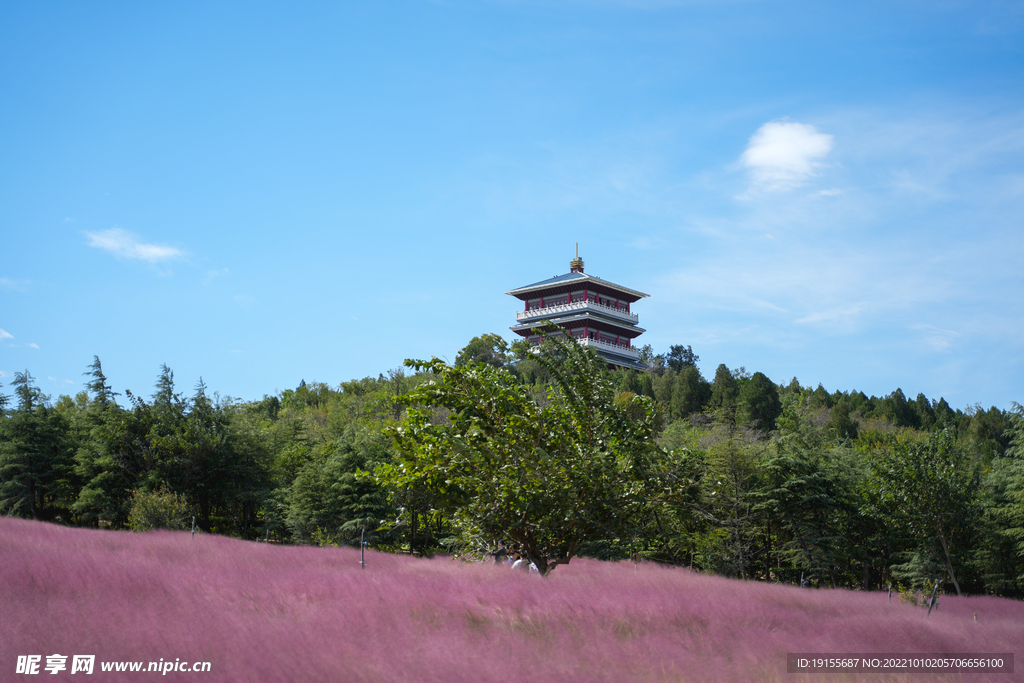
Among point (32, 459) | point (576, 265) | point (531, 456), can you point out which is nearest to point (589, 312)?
point (576, 265)

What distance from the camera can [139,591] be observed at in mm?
7180

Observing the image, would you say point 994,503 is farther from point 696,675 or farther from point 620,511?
point 696,675

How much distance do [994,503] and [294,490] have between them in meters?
29.6

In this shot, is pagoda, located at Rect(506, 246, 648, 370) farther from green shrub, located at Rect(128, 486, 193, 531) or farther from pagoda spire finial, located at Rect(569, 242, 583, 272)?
green shrub, located at Rect(128, 486, 193, 531)

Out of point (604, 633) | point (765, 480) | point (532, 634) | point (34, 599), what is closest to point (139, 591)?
point (34, 599)

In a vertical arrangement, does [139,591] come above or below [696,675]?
above

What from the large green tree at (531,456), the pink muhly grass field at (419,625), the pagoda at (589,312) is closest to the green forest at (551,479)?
the large green tree at (531,456)

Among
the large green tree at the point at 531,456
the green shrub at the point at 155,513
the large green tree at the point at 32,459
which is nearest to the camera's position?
the large green tree at the point at 531,456

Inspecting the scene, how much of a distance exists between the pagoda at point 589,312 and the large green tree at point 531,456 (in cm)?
5834

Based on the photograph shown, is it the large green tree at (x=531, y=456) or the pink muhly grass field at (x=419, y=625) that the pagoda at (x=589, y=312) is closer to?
the large green tree at (x=531, y=456)

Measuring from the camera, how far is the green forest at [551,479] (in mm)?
13398

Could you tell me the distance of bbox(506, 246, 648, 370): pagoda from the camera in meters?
74.8

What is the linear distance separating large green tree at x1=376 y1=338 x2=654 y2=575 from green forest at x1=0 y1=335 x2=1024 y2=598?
0.04m

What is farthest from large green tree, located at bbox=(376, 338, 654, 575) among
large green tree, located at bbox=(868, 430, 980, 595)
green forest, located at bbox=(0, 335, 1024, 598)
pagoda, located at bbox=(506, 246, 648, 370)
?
pagoda, located at bbox=(506, 246, 648, 370)
